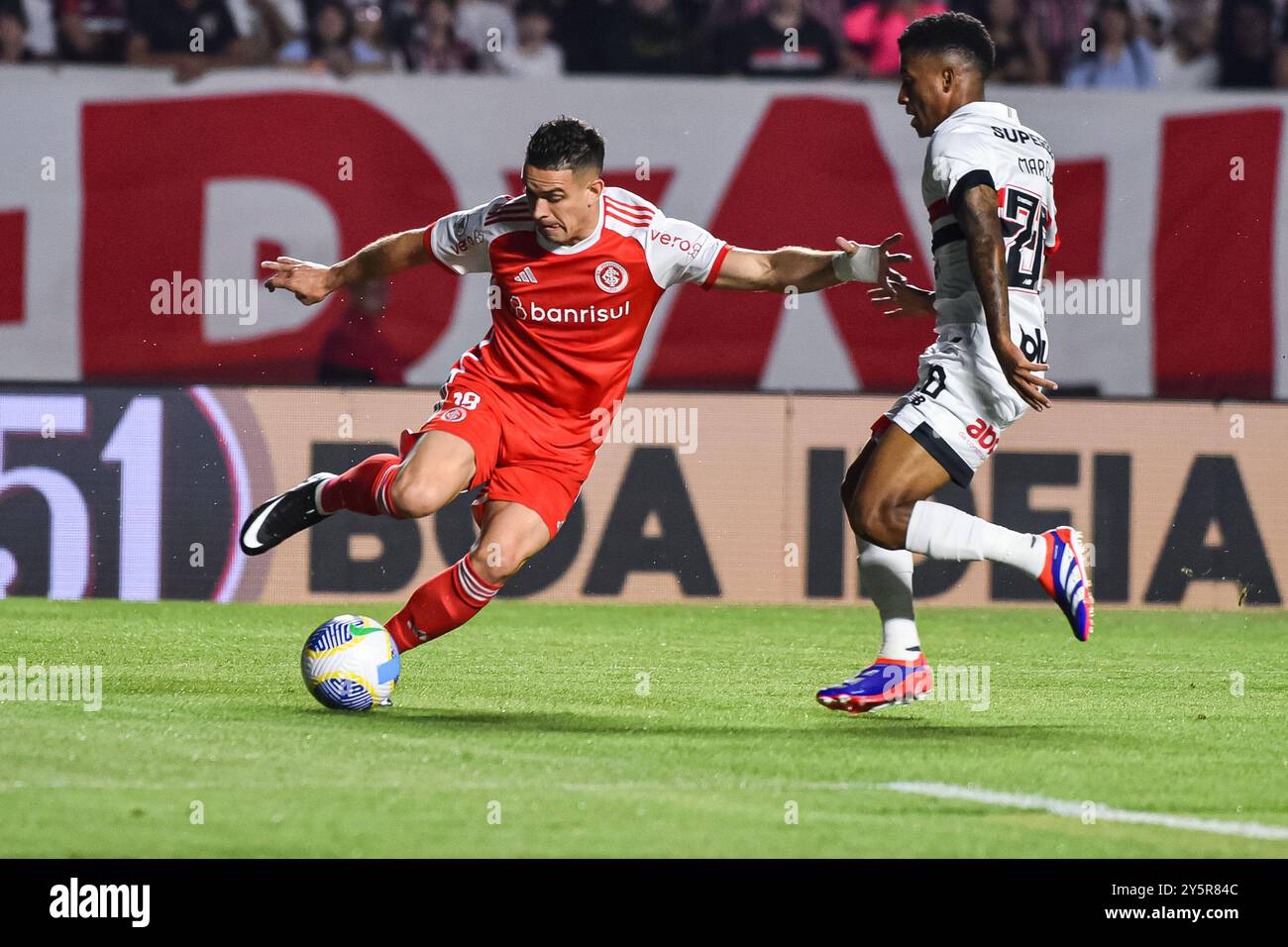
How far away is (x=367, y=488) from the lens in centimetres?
654

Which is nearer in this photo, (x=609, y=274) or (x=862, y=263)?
(x=862, y=263)

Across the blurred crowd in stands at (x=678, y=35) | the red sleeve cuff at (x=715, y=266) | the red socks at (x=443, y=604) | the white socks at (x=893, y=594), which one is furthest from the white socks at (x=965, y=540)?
the blurred crowd in stands at (x=678, y=35)

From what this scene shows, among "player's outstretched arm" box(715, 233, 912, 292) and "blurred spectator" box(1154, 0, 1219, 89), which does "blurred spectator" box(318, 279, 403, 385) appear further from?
"blurred spectator" box(1154, 0, 1219, 89)

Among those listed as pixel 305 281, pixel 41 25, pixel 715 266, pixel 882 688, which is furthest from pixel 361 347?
pixel 882 688

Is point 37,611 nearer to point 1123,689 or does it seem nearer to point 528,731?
point 528,731

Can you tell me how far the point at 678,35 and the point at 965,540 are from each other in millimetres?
7185

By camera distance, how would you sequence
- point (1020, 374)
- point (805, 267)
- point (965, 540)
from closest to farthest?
point (1020, 374), point (965, 540), point (805, 267)

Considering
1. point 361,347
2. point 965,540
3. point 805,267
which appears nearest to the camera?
point 965,540

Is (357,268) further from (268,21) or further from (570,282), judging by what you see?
(268,21)

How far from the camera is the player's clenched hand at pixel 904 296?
653 cm

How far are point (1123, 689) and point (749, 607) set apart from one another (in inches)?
129

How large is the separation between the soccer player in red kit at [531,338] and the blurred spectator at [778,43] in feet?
19.1

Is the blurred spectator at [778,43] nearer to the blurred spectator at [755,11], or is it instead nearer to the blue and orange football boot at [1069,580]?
the blurred spectator at [755,11]

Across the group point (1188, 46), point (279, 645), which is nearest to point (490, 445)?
point (279, 645)
